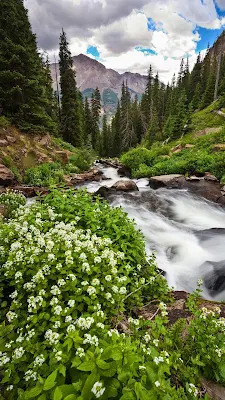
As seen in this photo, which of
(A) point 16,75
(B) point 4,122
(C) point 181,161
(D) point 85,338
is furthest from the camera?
(C) point 181,161

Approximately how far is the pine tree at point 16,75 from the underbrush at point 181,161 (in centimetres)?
983

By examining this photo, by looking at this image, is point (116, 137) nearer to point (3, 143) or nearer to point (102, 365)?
Answer: point (3, 143)

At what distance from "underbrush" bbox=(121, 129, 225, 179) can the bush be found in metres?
7.85

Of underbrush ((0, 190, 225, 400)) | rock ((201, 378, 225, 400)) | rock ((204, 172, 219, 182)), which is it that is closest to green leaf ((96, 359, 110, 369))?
underbrush ((0, 190, 225, 400))

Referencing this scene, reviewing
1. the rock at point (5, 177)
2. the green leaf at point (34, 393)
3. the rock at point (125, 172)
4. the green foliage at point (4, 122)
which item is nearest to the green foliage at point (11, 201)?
the rock at point (5, 177)

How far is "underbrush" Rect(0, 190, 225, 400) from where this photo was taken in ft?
5.56

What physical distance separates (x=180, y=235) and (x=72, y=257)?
6973 millimetres

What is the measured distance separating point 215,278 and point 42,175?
13.0 meters

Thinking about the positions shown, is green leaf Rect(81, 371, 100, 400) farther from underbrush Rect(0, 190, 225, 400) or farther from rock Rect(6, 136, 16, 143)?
rock Rect(6, 136, 16, 143)

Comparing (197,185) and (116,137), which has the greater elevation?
(116,137)

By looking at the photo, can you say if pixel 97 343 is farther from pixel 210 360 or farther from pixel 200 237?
pixel 200 237

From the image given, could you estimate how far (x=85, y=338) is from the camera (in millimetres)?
2129

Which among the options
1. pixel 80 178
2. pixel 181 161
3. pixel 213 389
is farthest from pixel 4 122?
pixel 213 389

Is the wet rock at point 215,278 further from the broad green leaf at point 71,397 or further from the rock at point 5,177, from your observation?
the rock at point 5,177
